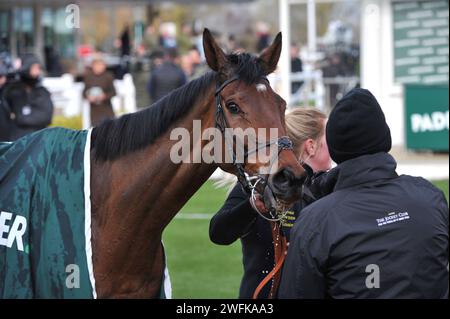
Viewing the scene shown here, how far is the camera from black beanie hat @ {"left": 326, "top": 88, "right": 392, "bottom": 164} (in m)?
3.04

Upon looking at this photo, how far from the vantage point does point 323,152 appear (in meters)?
4.40

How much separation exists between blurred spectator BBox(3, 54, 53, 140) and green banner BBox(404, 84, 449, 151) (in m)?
6.95

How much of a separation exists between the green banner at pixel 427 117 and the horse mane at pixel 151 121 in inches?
426

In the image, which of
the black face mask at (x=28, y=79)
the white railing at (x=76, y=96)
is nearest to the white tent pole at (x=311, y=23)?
the white railing at (x=76, y=96)

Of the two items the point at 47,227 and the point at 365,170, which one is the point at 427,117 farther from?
the point at 365,170

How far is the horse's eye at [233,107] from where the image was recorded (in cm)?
390

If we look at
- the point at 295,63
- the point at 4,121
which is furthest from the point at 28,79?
the point at 295,63

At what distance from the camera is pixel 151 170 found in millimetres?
4082

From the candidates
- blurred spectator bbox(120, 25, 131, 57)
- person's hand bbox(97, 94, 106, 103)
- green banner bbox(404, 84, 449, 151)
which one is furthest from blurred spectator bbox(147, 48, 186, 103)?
blurred spectator bbox(120, 25, 131, 57)

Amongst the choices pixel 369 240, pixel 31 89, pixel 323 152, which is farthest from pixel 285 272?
pixel 31 89

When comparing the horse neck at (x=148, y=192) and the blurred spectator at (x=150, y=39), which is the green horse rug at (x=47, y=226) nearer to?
the horse neck at (x=148, y=192)

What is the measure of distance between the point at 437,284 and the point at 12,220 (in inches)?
81.9

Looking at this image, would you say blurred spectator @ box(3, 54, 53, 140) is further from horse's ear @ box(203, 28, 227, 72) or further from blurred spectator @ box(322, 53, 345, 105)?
blurred spectator @ box(322, 53, 345, 105)

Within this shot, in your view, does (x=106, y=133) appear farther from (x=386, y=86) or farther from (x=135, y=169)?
(x=386, y=86)
